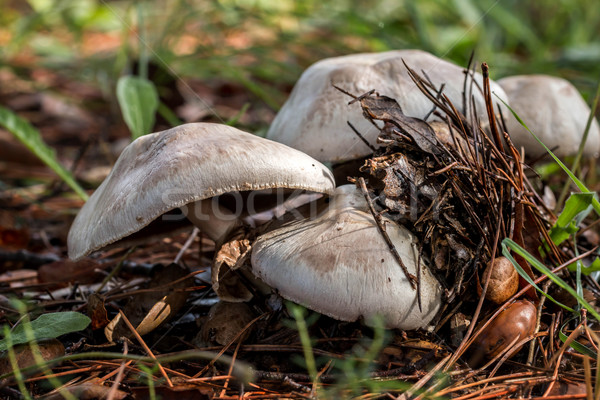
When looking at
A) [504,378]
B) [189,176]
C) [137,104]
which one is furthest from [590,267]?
[137,104]

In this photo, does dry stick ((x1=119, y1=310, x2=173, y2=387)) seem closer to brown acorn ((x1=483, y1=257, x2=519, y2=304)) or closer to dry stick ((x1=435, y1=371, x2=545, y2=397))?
dry stick ((x1=435, y1=371, x2=545, y2=397))

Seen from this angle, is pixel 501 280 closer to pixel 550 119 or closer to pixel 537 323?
pixel 537 323

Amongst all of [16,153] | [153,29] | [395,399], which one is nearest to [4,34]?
[153,29]

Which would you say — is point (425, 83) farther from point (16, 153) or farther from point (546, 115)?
point (16, 153)

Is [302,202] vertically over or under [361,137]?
under

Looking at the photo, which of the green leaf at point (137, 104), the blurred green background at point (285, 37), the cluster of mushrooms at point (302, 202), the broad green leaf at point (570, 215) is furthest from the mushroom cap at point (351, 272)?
the blurred green background at point (285, 37)
